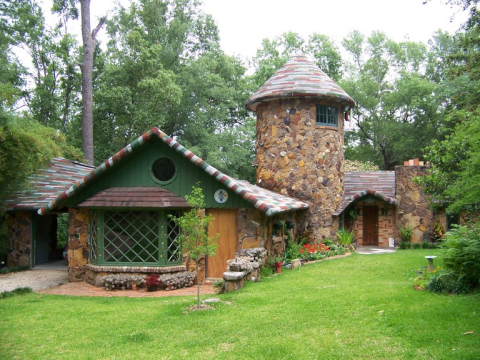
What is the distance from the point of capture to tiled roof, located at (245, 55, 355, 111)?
16.7 metres

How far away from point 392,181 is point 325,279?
36.1ft

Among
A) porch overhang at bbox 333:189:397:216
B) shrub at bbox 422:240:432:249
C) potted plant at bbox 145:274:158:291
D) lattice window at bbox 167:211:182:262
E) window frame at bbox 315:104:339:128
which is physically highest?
window frame at bbox 315:104:339:128

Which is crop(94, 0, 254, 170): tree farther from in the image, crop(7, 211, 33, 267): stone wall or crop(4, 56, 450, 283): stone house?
crop(7, 211, 33, 267): stone wall

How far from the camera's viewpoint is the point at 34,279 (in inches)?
520

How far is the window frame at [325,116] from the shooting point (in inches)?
681

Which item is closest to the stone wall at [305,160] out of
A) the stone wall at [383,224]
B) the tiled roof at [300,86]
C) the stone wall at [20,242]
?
the tiled roof at [300,86]

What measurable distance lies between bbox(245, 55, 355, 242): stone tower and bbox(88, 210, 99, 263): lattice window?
7.46m

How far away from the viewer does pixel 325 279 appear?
36.5ft

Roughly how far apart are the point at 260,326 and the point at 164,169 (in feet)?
21.0

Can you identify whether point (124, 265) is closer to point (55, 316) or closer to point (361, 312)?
point (55, 316)

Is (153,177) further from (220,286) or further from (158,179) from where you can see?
(220,286)

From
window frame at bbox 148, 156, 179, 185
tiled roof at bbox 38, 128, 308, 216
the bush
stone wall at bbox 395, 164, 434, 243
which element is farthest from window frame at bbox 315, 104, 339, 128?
the bush

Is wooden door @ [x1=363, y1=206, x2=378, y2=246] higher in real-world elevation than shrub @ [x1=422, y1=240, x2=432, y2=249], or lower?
higher

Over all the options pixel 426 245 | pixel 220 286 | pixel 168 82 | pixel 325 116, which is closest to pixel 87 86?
pixel 168 82
